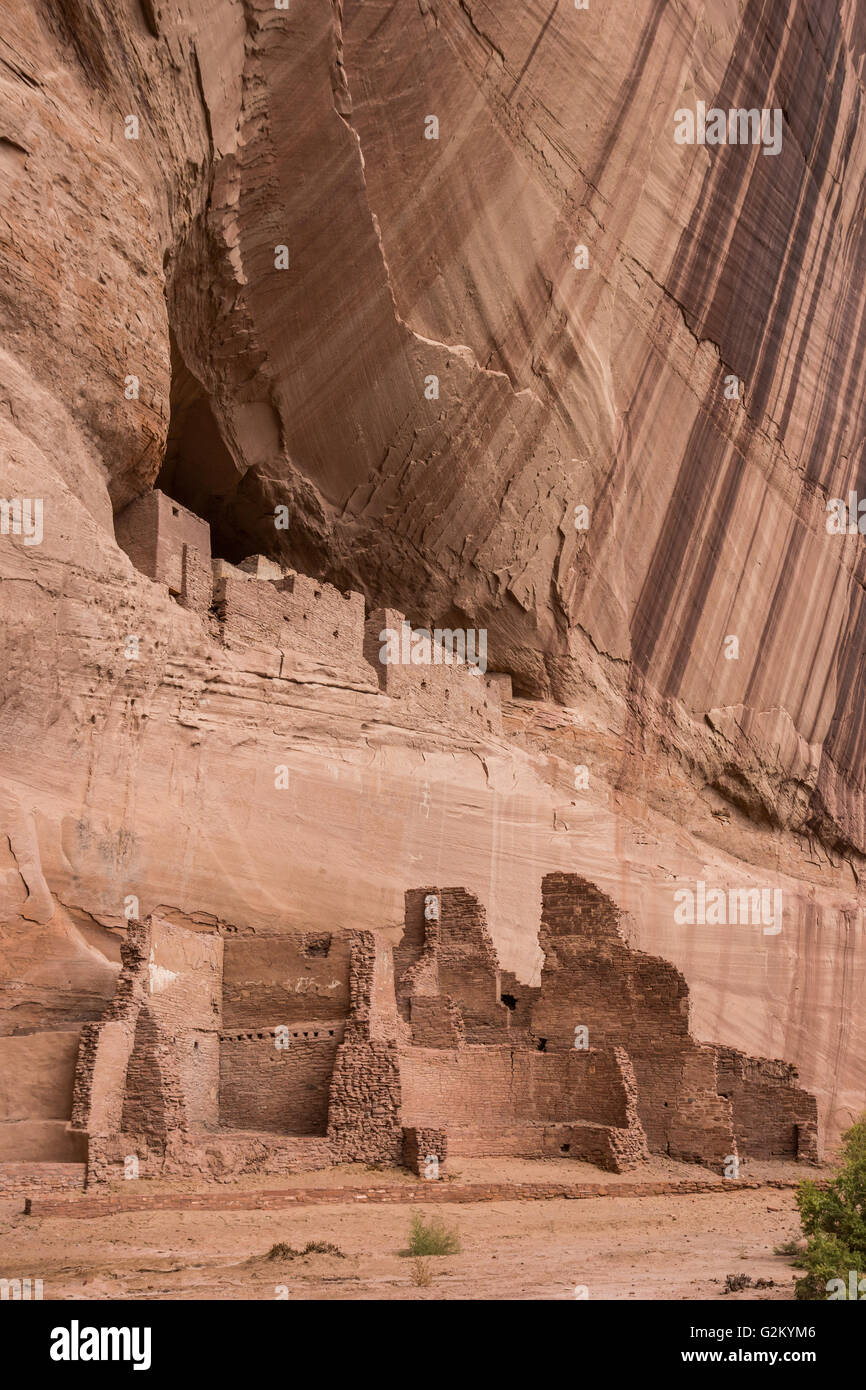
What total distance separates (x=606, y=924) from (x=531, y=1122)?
9.70 feet

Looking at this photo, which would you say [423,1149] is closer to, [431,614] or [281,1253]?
[281,1253]

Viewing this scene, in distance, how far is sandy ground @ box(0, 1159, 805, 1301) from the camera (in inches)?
490

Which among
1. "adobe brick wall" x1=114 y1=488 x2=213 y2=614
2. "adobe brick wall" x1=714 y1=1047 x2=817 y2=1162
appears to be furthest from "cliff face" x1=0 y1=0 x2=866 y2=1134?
"adobe brick wall" x1=714 y1=1047 x2=817 y2=1162

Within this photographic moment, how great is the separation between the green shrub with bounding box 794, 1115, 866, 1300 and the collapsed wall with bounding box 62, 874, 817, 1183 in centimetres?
460

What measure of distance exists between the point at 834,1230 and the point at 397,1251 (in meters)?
3.94

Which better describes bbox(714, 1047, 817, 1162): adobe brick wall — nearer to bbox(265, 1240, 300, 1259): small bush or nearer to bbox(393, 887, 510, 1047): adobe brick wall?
bbox(393, 887, 510, 1047): adobe brick wall

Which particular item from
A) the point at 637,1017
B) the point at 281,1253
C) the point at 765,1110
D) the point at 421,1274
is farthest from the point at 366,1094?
the point at 765,1110

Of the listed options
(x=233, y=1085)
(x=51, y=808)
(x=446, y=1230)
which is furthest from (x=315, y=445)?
(x=446, y=1230)

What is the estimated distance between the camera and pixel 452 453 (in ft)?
100

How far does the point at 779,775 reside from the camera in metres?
37.8

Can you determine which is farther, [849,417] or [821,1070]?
[849,417]

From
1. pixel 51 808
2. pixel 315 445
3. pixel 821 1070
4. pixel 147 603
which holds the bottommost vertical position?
pixel 821 1070

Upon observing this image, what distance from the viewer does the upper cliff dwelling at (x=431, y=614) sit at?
1825 centimetres

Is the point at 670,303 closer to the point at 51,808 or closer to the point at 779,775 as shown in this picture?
the point at 779,775
